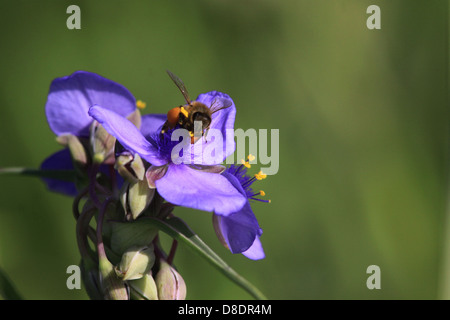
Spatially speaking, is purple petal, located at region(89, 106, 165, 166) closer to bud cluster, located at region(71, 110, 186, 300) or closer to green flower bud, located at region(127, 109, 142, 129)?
bud cluster, located at region(71, 110, 186, 300)

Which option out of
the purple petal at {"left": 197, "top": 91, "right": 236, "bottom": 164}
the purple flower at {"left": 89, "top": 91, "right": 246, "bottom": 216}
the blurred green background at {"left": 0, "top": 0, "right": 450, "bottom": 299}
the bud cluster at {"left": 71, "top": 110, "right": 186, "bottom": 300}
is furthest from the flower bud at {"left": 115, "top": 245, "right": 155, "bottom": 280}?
the blurred green background at {"left": 0, "top": 0, "right": 450, "bottom": 299}

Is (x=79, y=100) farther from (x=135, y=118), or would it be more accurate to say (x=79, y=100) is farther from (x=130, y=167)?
(x=130, y=167)

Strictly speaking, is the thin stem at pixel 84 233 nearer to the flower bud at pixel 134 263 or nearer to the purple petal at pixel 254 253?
the flower bud at pixel 134 263

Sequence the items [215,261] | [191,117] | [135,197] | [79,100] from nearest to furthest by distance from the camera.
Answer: [215,261], [135,197], [191,117], [79,100]

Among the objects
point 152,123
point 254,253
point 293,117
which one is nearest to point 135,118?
point 152,123

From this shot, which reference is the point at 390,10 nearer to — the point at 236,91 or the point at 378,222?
the point at 236,91
